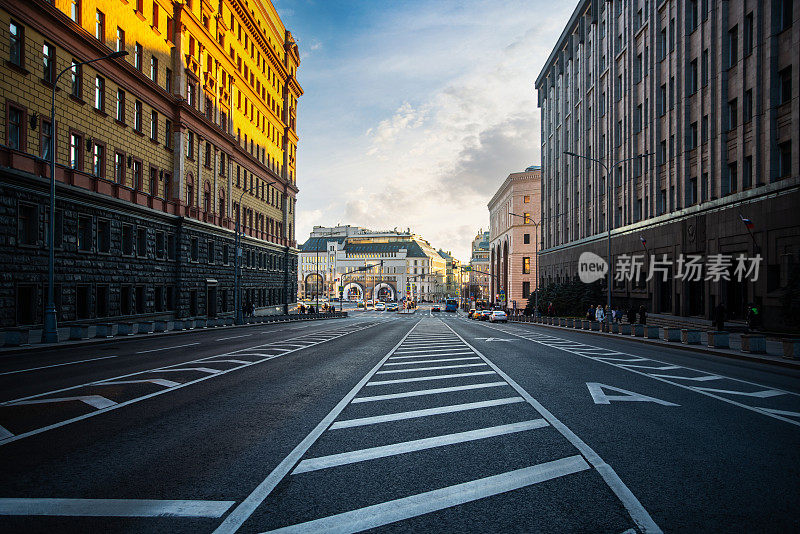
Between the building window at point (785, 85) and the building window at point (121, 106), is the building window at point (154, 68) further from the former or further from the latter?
the building window at point (785, 85)

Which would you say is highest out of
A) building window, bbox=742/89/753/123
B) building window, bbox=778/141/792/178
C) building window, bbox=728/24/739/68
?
building window, bbox=728/24/739/68

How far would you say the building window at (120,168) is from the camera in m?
32.3

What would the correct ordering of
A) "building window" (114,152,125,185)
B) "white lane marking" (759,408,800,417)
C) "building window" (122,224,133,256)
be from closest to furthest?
"white lane marking" (759,408,800,417), "building window" (114,152,125,185), "building window" (122,224,133,256)

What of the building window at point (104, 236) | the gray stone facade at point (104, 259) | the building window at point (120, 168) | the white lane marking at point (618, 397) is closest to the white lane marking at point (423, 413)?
the white lane marking at point (618, 397)

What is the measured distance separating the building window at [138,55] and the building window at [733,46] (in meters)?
36.2

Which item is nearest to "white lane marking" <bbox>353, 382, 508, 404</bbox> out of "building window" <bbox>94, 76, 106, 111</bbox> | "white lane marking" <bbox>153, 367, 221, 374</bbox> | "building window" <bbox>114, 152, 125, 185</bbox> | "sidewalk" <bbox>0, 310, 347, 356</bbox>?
"white lane marking" <bbox>153, 367, 221, 374</bbox>

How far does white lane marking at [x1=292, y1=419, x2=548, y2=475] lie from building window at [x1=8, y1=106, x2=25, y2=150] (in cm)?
2542

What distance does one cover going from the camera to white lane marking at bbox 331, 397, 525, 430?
7.84 metres

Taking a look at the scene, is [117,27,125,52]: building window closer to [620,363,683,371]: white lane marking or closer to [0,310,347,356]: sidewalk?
[0,310,347,356]: sidewalk

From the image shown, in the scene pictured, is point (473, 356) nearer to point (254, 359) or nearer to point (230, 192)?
point (254, 359)

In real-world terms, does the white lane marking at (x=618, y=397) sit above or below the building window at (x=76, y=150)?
below

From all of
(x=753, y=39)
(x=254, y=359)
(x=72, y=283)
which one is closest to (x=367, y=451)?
(x=254, y=359)

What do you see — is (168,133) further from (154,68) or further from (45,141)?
(45,141)

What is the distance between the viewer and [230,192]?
50750mm
